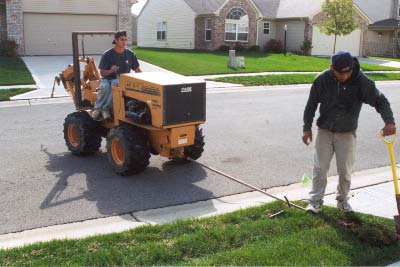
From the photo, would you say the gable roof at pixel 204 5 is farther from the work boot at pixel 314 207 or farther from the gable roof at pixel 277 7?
the work boot at pixel 314 207

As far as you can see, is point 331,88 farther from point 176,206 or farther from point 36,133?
point 36,133

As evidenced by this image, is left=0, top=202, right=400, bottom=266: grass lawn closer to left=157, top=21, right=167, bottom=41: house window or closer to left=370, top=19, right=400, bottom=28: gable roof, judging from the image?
left=157, top=21, right=167, bottom=41: house window

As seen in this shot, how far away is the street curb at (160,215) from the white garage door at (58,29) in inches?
935

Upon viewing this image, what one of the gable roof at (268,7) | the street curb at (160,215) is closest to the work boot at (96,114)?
the street curb at (160,215)

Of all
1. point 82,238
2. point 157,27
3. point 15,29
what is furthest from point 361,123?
point 157,27

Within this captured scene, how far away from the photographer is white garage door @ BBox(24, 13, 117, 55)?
2806 centimetres

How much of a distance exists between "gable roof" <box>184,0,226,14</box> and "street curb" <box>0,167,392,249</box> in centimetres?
2951

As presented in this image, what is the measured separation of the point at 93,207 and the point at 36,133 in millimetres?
4371

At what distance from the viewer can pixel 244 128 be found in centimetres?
1034

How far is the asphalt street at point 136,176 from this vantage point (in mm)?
5727

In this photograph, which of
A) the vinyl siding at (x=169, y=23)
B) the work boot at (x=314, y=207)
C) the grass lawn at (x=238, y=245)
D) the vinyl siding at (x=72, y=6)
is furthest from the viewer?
the vinyl siding at (x=169, y=23)

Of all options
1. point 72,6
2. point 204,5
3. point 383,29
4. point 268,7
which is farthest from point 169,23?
point 383,29

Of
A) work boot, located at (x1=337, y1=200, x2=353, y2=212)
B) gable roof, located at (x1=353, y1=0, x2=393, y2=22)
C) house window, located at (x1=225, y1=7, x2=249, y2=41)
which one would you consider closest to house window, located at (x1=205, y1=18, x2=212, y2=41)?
house window, located at (x1=225, y1=7, x2=249, y2=41)

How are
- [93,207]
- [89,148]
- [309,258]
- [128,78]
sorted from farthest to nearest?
[89,148]
[128,78]
[93,207]
[309,258]
